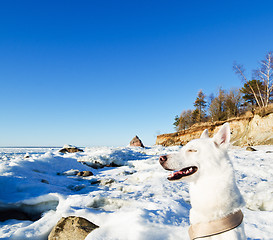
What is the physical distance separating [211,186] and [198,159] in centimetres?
24

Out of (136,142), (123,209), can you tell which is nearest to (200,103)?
(136,142)

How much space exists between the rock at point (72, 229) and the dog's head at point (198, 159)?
5.48ft

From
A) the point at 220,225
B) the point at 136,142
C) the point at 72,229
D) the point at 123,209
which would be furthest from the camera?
the point at 136,142

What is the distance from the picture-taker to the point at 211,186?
4.65ft

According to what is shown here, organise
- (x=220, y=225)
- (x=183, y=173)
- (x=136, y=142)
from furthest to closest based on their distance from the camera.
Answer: (x=136, y=142) → (x=183, y=173) → (x=220, y=225)

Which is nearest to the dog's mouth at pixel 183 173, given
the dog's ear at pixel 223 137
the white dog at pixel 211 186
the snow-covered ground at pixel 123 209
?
the white dog at pixel 211 186

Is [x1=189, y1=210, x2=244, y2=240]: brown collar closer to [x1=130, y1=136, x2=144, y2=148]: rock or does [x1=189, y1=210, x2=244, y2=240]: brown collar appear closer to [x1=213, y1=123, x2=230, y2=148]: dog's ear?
[x1=213, y1=123, x2=230, y2=148]: dog's ear

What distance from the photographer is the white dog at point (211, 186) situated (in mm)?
1339

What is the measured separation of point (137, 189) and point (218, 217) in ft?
11.1

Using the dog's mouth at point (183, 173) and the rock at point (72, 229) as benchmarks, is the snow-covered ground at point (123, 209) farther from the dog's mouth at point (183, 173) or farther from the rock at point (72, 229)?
the dog's mouth at point (183, 173)

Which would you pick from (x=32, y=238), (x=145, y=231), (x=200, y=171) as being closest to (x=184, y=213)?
(x=145, y=231)

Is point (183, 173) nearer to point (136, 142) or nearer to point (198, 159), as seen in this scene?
point (198, 159)

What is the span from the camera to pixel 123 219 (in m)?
2.37

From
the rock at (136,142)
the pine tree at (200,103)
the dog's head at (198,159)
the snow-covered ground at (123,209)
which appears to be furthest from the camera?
the pine tree at (200,103)
